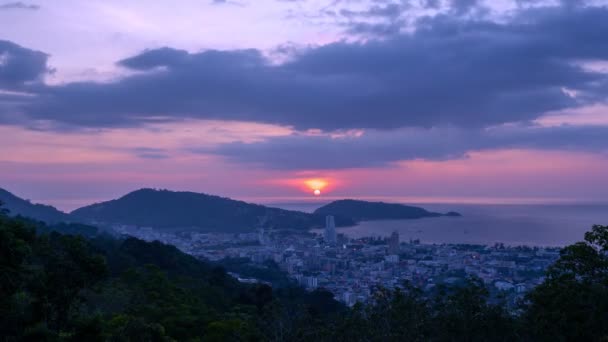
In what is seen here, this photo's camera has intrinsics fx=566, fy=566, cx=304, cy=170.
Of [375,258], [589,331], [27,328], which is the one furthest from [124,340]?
[375,258]

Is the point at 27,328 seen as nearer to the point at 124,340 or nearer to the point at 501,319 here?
the point at 124,340

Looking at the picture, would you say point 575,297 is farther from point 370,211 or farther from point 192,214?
point 370,211

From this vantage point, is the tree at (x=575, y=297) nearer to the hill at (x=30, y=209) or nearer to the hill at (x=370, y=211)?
the hill at (x=30, y=209)

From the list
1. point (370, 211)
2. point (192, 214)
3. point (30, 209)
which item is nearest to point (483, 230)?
point (370, 211)

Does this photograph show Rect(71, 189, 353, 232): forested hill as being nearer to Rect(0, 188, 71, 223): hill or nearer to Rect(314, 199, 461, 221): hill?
Rect(314, 199, 461, 221): hill

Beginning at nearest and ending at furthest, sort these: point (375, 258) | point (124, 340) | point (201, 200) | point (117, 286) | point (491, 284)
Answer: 1. point (124, 340)
2. point (117, 286)
3. point (491, 284)
4. point (375, 258)
5. point (201, 200)

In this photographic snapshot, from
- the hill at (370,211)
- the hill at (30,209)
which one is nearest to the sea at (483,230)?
the hill at (370,211)
